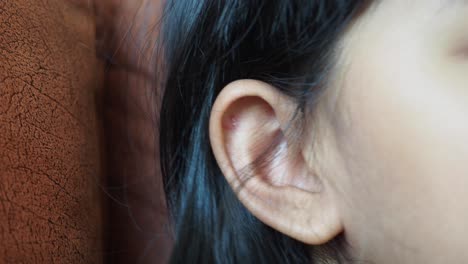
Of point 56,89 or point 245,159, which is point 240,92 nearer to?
point 245,159

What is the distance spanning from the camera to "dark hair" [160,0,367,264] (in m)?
A: 0.60

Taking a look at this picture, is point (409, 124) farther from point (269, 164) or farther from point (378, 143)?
point (269, 164)

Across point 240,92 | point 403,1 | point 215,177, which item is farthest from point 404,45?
point 215,177

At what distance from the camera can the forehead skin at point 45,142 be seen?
0.48 meters

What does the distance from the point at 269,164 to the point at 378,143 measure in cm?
14

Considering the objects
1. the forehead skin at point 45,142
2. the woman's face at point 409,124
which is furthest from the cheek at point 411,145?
the forehead skin at point 45,142

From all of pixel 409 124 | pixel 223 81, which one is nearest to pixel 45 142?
pixel 223 81

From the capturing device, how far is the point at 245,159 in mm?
632

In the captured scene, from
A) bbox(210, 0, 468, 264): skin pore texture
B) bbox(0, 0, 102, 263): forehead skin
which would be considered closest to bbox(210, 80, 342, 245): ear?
bbox(210, 0, 468, 264): skin pore texture

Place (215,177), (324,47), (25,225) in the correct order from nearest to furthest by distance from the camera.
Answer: (25,225) < (324,47) < (215,177)

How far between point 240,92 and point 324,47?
0.10m

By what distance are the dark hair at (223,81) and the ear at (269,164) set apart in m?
0.03

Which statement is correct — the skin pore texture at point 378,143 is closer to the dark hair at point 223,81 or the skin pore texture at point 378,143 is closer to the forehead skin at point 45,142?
the dark hair at point 223,81

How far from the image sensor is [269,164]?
2.11ft
